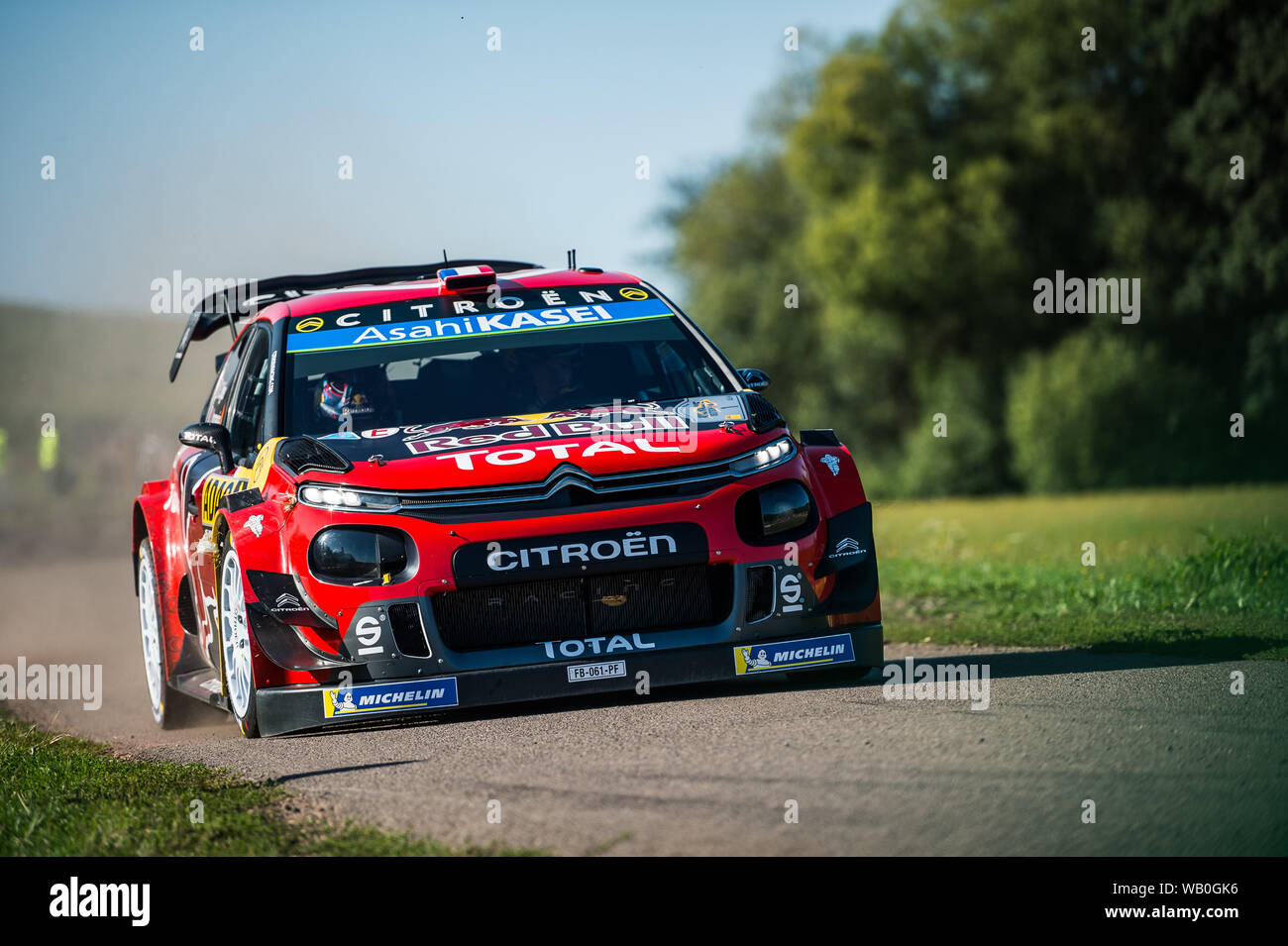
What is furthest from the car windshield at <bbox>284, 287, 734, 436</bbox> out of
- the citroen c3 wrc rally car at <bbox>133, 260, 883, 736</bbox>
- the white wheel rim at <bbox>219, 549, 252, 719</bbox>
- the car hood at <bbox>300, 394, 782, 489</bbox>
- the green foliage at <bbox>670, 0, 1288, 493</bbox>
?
the green foliage at <bbox>670, 0, 1288, 493</bbox>

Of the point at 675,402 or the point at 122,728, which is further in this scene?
the point at 122,728

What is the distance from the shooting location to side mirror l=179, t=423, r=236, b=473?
289 inches

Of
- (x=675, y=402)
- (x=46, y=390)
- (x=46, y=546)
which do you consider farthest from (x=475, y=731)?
(x=46, y=390)

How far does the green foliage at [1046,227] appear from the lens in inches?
1355

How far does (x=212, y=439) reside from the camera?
24.1ft

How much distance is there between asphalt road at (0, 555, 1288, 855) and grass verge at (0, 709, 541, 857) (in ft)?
0.45

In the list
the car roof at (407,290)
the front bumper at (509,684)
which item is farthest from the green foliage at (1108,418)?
the front bumper at (509,684)

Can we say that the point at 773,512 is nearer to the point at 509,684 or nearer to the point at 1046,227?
the point at 509,684

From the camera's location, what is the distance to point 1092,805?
4.78 metres

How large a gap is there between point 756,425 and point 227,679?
2568mm

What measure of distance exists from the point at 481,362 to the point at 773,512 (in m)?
1.80

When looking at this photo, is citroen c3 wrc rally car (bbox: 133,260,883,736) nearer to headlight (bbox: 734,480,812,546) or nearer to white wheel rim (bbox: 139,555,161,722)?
headlight (bbox: 734,480,812,546)

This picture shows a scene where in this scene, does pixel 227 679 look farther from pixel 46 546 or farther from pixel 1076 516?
pixel 46 546

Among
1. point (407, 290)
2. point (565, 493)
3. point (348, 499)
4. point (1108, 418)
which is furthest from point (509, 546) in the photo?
point (1108, 418)
